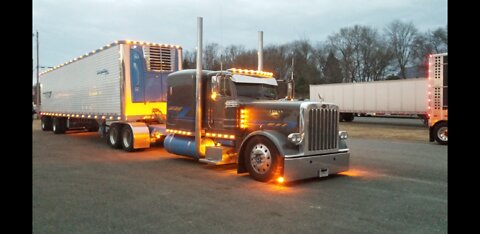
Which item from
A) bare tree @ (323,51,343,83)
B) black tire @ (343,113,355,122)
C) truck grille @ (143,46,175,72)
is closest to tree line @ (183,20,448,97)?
bare tree @ (323,51,343,83)

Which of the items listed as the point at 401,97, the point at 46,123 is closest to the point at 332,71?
the point at 401,97

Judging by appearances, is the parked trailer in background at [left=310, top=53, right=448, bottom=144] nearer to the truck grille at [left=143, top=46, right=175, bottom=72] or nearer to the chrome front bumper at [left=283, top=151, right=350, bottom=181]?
the chrome front bumper at [left=283, top=151, right=350, bottom=181]

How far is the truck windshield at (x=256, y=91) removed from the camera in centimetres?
996

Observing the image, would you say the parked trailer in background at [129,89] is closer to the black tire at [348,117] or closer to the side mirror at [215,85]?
the side mirror at [215,85]

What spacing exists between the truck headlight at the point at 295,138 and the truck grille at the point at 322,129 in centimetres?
27

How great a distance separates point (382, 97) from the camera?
30875 mm

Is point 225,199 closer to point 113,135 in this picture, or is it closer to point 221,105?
point 221,105

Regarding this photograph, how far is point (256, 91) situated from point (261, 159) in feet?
7.51

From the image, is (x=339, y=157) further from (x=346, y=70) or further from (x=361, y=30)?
(x=361, y=30)

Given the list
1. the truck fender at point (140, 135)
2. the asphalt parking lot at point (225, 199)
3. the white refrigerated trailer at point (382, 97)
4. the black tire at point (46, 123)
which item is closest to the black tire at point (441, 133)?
the asphalt parking lot at point (225, 199)

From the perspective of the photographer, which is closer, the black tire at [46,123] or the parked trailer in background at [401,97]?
the parked trailer in background at [401,97]

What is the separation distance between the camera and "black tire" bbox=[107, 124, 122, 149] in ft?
48.1

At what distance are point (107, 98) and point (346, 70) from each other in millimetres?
67987
